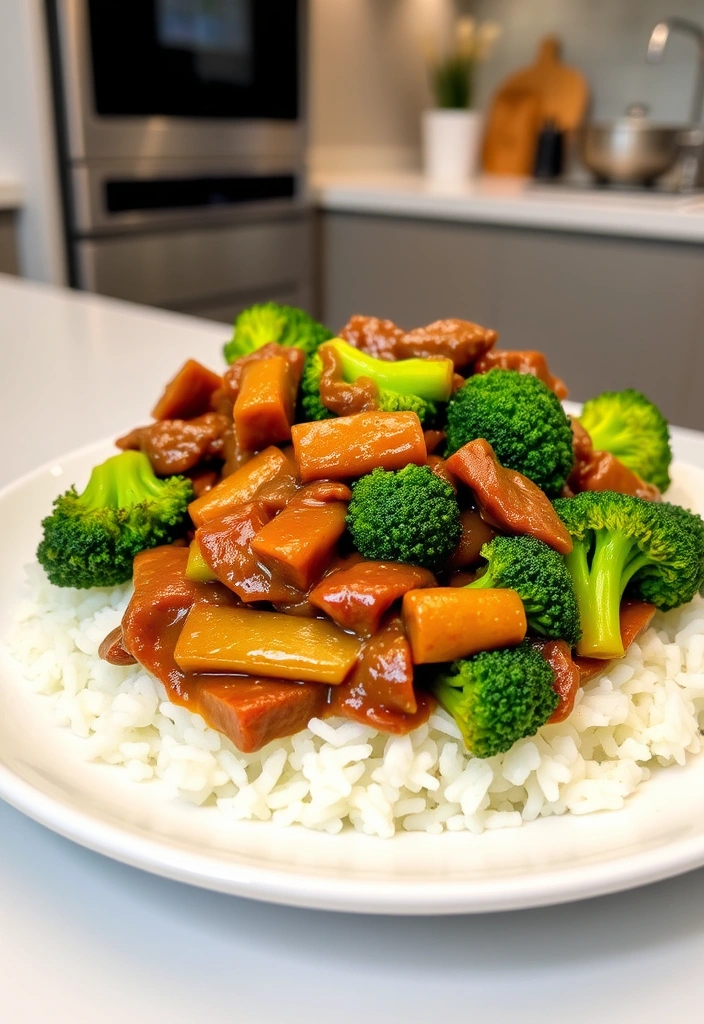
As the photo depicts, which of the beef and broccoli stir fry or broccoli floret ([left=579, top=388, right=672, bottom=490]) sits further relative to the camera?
broccoli floret ([left=579, top=388, right=672, bottom=490])

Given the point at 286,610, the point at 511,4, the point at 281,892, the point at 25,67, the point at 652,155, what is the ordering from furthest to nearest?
the point at 511,4 → the point at 652,155 → the point at 25,67 → the point at 286,610 → the point at 281,892

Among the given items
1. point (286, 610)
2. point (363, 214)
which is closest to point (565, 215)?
point (363, 214)

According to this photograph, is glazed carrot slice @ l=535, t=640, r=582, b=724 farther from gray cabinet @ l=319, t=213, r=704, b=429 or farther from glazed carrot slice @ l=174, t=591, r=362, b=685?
gray cabinet @ l=319, t=213, r=704, b=429

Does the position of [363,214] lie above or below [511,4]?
below

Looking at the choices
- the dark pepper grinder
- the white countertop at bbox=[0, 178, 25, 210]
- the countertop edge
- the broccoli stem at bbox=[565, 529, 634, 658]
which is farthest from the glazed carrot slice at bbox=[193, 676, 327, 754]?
the dark pepper grinder

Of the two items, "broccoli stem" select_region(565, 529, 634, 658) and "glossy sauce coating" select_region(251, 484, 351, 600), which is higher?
"glossy sauce coating" select_region(251, 484, 351, 600)

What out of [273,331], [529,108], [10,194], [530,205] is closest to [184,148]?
[10,194]

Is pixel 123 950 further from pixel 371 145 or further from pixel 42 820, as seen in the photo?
pixel 371 145
